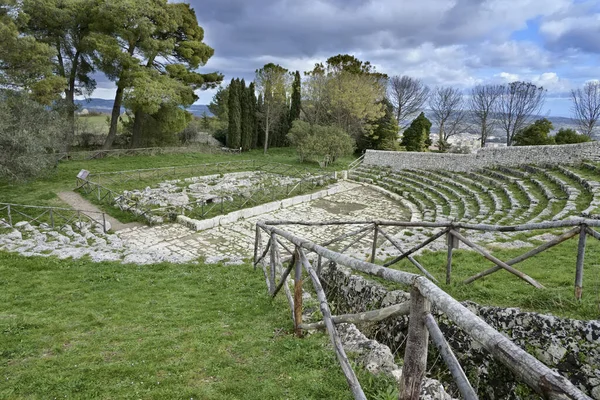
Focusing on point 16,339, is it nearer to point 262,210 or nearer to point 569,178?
point 262,210

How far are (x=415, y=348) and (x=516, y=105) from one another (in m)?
40.0

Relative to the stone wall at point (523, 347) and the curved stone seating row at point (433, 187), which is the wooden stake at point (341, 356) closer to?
the stone wall at point (523, 347)

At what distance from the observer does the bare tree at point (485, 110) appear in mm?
35281

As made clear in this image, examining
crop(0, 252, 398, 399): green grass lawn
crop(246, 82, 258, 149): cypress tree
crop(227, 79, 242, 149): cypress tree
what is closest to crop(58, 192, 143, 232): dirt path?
crop(0, 252, 398, 399): green grass lawn

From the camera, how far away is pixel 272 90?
34281 millimetres

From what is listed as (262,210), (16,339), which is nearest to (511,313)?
(16,339)

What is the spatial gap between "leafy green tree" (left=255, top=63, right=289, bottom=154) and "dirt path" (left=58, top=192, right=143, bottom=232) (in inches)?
760

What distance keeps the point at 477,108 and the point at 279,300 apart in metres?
39.1

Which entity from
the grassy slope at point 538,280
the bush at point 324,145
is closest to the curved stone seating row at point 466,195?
the grassy slope at point 538,280

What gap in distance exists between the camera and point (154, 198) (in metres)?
15.8

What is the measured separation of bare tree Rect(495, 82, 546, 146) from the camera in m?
33.9

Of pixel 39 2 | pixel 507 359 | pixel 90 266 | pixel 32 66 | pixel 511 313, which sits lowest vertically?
pixel 90 266

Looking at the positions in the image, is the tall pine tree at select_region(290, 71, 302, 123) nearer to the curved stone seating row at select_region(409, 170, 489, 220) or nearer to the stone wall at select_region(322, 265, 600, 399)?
the curved stone seating row at select_region(409, 170, 489, 220)

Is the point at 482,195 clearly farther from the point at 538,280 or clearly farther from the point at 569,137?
the point at 569,137
